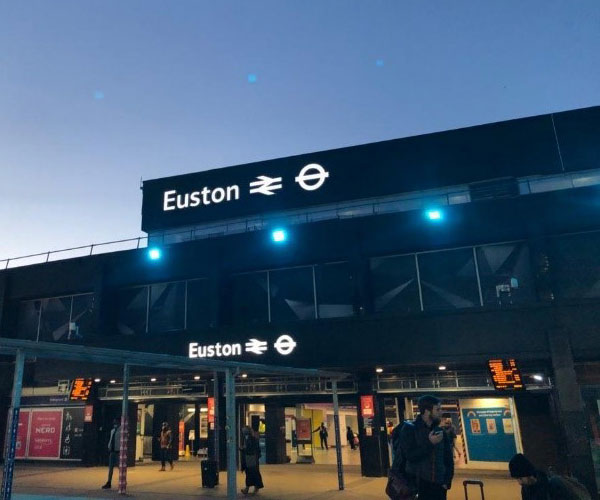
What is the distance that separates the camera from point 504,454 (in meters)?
18.4

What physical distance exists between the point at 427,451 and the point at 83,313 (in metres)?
20.7

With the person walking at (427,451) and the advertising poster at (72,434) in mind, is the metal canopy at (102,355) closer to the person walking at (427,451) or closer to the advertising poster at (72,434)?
the person walking at (427,451)

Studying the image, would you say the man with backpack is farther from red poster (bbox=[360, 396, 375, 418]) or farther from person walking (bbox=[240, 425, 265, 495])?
red poster (bbox=[360, 396, 375, 418])

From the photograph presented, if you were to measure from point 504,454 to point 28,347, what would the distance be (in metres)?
17.5

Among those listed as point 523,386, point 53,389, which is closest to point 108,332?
point 53,389

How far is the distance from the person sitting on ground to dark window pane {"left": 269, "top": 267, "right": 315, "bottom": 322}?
14.4m


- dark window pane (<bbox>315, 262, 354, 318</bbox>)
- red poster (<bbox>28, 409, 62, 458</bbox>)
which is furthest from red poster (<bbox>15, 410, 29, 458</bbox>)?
dark window pane (<bbox>315, 262, 354, 318</bbox>)

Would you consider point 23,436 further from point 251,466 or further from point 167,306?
point 251,466

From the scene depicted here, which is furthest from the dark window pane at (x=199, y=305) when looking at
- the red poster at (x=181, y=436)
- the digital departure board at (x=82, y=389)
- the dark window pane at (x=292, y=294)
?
the red poster at (x=181, y=436)

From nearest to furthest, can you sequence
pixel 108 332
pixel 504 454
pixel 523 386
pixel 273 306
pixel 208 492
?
pixel 208 492
pixel 523 386
pixel 504 454
pixel 273 306
pixel 108 332

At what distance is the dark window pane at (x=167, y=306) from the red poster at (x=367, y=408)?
8240mm

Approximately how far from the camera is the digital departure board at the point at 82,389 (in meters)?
21.5

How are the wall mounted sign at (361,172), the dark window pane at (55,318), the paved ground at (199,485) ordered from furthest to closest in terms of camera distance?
1. the dark window pane at (55,318)
2. the wall mounted sign at (361,172)
3. the paved ground at (199,485)

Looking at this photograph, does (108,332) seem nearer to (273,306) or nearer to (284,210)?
(273,306)
